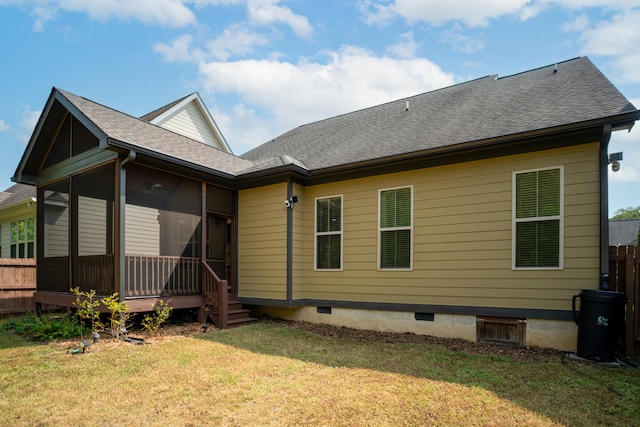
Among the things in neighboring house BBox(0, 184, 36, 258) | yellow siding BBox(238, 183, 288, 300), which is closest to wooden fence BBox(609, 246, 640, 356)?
yellow siding BBox(238, 183, 288, 300)

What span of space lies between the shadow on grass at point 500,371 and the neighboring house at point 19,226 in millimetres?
10379

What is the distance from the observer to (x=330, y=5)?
28.7ft

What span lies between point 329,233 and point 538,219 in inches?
154

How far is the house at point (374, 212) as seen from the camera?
5.68 metres

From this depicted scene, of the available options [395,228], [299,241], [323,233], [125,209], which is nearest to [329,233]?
[323,233]

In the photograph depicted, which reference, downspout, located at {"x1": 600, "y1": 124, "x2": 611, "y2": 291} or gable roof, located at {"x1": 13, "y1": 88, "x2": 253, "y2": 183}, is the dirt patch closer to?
downspout, located at {"x1": 600, "y1": 124, "x2": 611, "y2": 291}

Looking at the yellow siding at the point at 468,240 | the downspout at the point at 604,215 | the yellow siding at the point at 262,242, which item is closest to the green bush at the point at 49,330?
the yellow siding at the point at 262,242

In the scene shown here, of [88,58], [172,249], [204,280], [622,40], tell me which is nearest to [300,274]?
[204,280]

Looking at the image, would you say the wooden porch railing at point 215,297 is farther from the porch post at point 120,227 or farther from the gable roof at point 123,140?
the gable roof at point 123,140

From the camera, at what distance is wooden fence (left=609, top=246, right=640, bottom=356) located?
5.13 metres

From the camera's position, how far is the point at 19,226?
1363 cm

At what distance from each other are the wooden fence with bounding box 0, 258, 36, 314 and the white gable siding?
6198 millimetres

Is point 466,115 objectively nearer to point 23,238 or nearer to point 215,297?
point 215,297

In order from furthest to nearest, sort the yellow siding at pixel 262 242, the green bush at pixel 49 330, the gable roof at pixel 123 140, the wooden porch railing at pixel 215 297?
the yellow siding at pixel 262 242, the wooden porch railing at pixel 215 297, the gable roof at pixel 123 140, the green bush at pixel 49 330
